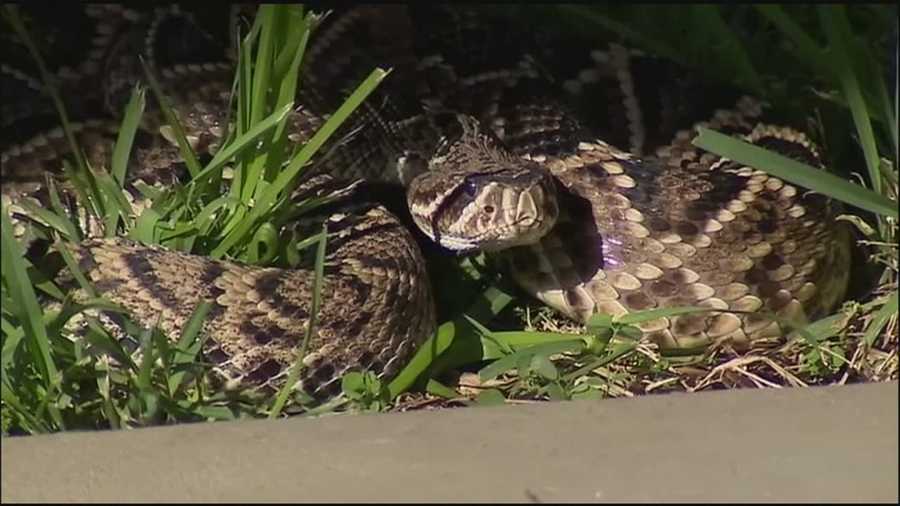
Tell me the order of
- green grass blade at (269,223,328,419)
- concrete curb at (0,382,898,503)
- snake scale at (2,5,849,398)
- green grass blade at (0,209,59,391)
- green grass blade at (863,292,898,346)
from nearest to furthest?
concrete curb at (0,382,898,503) < green grass blade at (0,209,59,391) < green grass blade at (269,223,328,419) < green grass blade at (863,292,898,346) < snake scale at (2,5,849,398)

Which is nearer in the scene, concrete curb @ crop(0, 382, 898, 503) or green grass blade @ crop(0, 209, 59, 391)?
concrete curb @ crop(0, 382, 898, 503)

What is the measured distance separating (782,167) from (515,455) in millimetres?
891

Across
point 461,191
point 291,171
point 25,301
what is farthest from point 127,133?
point 461,191

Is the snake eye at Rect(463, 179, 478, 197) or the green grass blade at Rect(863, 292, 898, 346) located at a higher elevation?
the snake eye at Rect(463, 179, 478, 197)

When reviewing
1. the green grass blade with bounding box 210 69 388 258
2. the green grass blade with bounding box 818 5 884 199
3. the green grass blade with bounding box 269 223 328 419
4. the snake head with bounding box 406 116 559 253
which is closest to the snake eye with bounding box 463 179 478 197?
the snake head with bounding box 406 116 559 253

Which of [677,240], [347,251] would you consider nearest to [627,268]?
[677,240]

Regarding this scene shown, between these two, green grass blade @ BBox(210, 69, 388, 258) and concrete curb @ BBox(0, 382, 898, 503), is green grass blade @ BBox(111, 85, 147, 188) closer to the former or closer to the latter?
green grass blade @ BBox(210, 69, 388, 258)

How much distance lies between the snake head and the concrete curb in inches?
35.5

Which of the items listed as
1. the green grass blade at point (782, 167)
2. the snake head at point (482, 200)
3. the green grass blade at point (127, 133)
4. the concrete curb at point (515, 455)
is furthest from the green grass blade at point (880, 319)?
the green grass blade at point (127, 133)

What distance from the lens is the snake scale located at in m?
3.05

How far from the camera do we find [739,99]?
407 centimetres

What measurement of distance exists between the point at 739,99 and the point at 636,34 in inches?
17.4

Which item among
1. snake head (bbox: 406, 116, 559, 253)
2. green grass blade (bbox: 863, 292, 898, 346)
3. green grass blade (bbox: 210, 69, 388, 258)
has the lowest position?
green grass blade (bbox: 863, 292, 898, 346)

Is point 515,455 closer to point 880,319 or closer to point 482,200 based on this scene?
point 880,319
